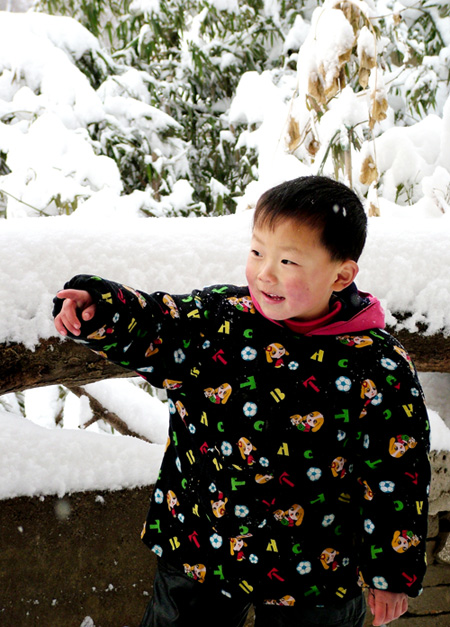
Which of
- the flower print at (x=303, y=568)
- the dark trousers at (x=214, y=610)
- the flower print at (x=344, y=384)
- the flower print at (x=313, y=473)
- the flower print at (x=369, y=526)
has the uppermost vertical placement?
the flower print at (x=344, y=384)

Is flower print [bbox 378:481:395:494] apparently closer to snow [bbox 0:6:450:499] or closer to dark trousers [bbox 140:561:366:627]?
dark trousers [bbox 140:561:366:627]

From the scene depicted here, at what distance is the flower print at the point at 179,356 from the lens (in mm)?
895

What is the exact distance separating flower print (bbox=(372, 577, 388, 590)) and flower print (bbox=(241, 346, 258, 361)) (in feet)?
1.36

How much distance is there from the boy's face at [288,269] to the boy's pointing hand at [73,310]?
10.3 inches

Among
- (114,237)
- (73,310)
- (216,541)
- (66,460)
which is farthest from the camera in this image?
(66,460)

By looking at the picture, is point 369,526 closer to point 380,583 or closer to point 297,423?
point 380,583

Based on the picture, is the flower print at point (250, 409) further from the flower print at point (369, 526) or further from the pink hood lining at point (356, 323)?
the flower print at point (369, 526)

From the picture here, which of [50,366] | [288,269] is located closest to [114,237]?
[50,366]

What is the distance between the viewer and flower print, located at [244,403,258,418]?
0.90 m

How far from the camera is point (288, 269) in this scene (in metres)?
0.83

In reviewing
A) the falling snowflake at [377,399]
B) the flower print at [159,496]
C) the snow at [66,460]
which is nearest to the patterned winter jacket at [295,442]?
the falling snowflake at [377,399]

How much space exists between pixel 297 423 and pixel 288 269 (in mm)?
257

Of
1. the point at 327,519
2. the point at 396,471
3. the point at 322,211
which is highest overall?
the point at 322,211

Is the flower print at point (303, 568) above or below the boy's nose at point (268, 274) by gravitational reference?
below
